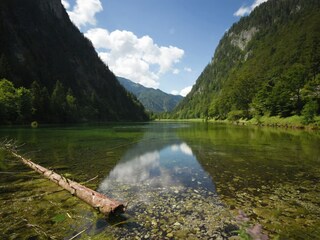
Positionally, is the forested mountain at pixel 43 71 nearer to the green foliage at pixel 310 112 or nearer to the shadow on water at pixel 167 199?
the shadow on water at pixel 167 199

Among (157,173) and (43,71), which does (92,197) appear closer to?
(157,173)

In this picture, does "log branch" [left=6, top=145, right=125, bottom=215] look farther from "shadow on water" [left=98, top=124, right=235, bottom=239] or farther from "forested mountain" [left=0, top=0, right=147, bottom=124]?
"forested mountain" [left=0, top=0, right=147, bottom=124]

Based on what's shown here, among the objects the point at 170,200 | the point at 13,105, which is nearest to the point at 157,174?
the point at 170,200

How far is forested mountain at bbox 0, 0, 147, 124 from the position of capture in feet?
278

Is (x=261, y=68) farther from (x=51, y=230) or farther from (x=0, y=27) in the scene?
(x=51, y=230)

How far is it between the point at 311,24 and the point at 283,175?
212802mm

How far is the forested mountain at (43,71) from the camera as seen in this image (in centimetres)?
8474

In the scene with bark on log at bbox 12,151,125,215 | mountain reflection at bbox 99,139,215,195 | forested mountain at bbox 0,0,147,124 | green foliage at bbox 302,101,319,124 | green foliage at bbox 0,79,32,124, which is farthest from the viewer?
forested mountain at bbox 0,0,147,124

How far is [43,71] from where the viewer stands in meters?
138

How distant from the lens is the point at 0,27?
12475 cm

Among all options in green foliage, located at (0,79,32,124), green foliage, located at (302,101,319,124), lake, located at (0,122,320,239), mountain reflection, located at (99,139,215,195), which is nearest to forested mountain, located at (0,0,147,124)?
green foliage, located at (0,79,32,124)

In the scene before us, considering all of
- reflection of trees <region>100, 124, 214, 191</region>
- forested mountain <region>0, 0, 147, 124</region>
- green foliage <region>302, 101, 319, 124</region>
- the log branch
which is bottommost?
reflection of trees <region>100, 124, 214, 191</region>

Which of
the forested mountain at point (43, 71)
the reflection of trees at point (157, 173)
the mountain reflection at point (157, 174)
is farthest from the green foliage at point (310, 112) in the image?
the forested mountain at point (43, 71)

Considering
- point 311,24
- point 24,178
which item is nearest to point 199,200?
point 24,178
